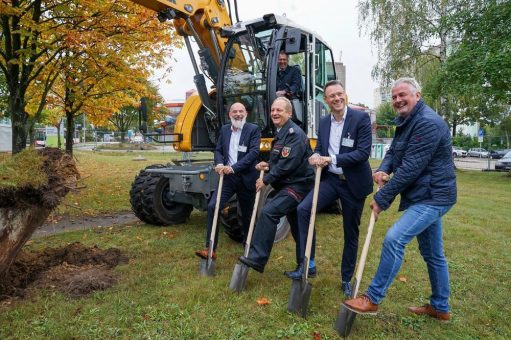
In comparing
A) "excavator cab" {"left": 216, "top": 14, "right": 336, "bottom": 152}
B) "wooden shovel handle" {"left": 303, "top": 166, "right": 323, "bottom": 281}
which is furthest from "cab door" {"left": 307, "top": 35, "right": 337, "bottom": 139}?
"wooden shovel handle" {"left": 303, "top": 166, "right": 323, "bottom": 281}

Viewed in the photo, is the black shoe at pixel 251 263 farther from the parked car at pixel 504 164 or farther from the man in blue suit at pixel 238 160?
the parked car at pixel 504 164

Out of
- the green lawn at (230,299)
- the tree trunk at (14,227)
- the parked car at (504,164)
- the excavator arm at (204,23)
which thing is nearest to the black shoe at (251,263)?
the green lawn at (230,299)

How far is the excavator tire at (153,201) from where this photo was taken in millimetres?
6383

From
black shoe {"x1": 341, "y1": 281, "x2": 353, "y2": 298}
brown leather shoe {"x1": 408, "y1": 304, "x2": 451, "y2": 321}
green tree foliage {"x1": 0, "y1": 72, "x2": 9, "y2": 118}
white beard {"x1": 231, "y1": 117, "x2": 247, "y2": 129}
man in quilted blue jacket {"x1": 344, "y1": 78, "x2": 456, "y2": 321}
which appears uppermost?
green tree foliage {"x1": 0, "y1": 72, "x2": 9, "y2": 118}

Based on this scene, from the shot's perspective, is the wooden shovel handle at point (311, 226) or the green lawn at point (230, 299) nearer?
the green lawn at point (230, 299)

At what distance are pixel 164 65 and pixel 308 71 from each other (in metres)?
5.91

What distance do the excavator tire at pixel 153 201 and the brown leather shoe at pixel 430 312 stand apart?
396cm

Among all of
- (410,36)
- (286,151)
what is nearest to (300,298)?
(286,151)

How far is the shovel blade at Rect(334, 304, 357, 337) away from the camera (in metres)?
3.21

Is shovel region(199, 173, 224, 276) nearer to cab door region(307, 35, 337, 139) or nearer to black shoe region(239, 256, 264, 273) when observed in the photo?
black shoe region(239, 256, 264, 273)

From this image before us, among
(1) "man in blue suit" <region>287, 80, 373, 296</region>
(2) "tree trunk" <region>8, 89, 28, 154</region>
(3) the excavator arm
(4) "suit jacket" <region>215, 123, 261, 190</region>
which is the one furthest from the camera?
(2) "tree trunk" <region>8, 89, 28, 154</region>

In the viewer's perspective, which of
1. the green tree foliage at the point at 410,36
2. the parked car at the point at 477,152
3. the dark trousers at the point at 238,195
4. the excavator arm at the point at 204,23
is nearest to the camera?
the dark trousers at the point at 238,195

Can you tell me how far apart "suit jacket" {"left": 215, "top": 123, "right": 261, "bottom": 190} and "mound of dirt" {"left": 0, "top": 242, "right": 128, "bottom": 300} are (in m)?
1.64

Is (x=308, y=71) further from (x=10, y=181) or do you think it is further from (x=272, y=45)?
(x=10, y=181)
